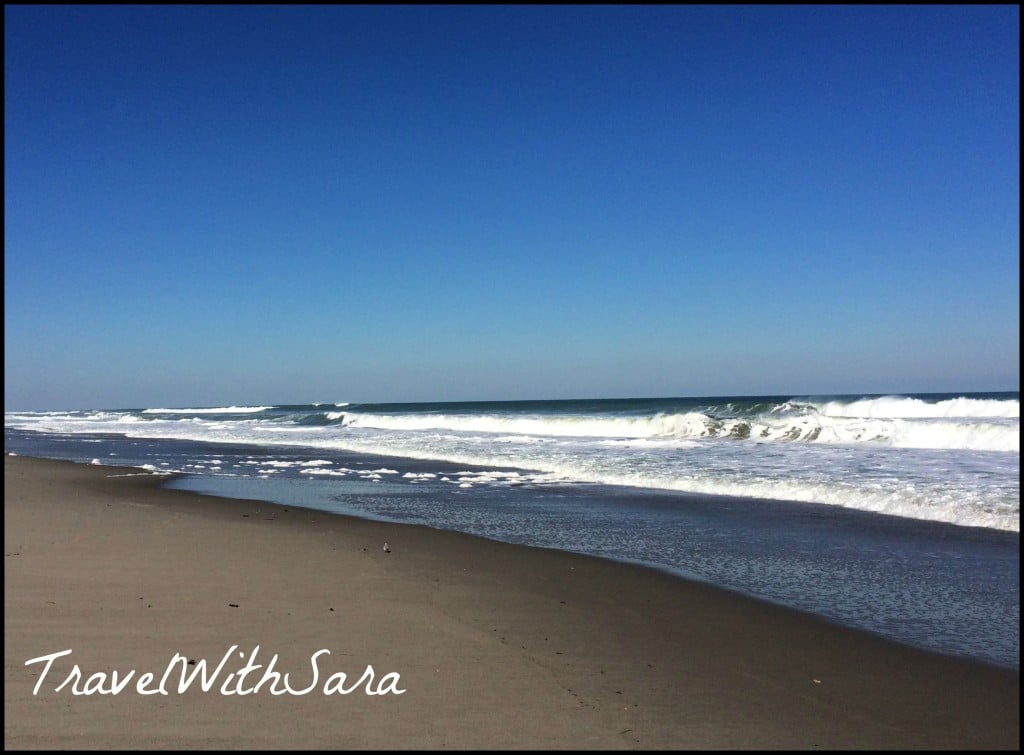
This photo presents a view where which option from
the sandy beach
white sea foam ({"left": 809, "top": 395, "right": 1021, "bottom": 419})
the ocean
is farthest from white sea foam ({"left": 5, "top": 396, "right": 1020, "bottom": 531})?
the sandy beach

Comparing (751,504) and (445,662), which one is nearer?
(445,662)

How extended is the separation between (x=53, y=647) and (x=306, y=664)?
153cm

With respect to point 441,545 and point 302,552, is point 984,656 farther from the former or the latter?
point 302,552

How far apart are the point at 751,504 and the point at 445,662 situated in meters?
8.39

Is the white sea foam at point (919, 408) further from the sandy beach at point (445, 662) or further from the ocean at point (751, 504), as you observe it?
the sandy beach at point (445, 662)

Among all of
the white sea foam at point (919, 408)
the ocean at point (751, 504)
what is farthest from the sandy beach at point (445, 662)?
the white sea foam at point (919, 408)

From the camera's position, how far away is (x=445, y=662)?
4.41 meters

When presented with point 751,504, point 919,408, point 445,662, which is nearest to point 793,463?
point 751,504

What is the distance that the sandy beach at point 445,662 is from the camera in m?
3.54

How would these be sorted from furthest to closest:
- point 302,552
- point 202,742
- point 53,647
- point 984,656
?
point 302,552 → point 984,656 → point 53,647 → point 202,742

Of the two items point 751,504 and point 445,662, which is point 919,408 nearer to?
point 751,504

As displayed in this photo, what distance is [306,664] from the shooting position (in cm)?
430

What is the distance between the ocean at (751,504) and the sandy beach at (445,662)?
0.94 metres

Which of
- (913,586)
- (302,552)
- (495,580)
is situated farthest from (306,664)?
(913,586)
